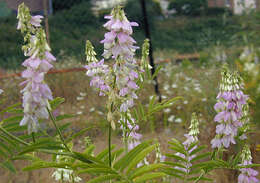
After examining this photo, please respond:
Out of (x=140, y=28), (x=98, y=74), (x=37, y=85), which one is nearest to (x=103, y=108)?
(x=98, y=74)

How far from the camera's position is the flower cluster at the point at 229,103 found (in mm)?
940

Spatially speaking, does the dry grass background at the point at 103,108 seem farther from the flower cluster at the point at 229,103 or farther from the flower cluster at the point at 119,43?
the flower cluster at the point at 119,43

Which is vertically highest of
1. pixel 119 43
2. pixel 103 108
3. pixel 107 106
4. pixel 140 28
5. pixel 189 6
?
pixel 189 6

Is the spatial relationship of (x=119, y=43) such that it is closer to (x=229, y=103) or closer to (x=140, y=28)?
(x=229, y=103)

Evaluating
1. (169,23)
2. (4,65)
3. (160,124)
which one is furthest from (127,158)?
(169,23)

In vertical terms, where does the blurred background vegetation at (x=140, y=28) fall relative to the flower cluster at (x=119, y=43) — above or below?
above

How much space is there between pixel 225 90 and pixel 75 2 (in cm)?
401

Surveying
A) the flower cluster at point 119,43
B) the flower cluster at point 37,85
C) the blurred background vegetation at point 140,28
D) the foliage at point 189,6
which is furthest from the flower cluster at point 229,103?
the foliage at point 189,6

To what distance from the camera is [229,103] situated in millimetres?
946

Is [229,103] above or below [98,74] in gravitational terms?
below

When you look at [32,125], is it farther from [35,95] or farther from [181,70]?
[181,70]

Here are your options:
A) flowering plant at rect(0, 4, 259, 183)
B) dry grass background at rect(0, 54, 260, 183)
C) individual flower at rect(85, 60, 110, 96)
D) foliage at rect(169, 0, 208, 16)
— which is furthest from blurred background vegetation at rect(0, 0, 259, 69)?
flowering plant at rect(0, 4, 259, 183)

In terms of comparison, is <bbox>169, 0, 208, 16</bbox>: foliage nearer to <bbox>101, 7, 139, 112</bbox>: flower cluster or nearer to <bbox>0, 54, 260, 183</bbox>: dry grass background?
<bbox>0, 54, 260, 183</bbox>: dry grass background

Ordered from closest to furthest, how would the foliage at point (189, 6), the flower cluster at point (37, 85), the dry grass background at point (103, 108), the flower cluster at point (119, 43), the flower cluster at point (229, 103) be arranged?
the flower cluster at point (37, 85) < the flower cluster at point (119, 43) < the flower cluster at point (229, 103) < the dry grass background at point (103, 108) < the foliage at point (189, 6)
